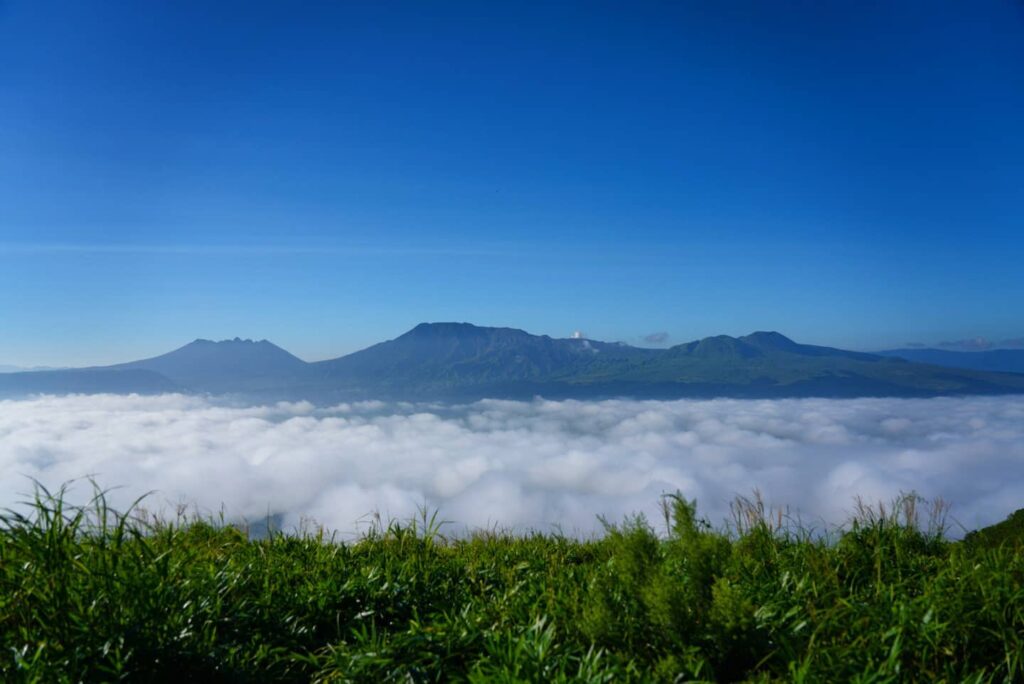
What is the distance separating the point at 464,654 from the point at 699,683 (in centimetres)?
144

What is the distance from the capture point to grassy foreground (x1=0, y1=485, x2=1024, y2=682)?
397cm

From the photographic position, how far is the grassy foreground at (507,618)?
3975 millimetres

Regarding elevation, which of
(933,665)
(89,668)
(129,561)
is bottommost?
(933,665)

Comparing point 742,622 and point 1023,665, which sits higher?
point 742,622

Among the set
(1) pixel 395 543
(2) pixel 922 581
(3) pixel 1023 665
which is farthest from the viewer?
(1) pixel 395 543

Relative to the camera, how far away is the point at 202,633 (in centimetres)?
428

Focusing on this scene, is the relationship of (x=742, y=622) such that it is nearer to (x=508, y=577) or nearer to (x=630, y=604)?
(x=630, y=604)

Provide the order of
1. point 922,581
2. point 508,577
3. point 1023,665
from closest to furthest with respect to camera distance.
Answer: point 1023,665, point 922,581, point 508,577

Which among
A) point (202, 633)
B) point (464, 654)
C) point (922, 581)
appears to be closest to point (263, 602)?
point (202, 633)

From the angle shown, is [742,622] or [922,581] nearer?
[742,622]

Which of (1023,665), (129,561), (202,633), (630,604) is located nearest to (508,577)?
(630,604)

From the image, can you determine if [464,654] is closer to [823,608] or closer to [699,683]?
[699,683]

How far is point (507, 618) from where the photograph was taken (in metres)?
4.82

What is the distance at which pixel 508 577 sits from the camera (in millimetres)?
6000
